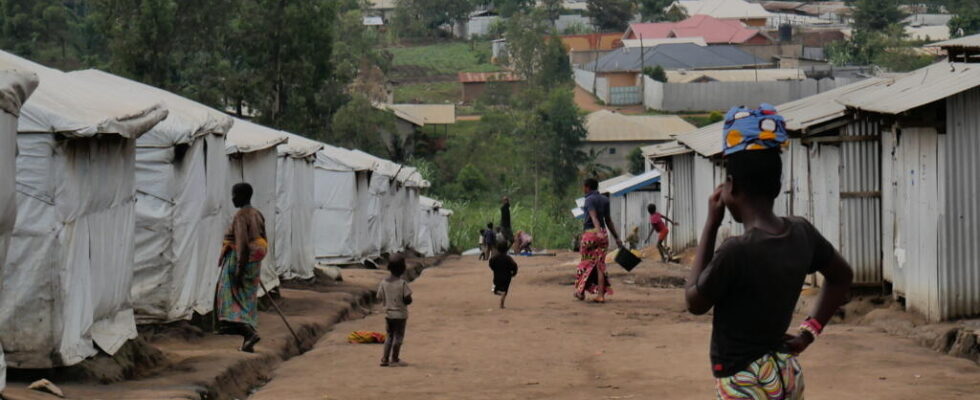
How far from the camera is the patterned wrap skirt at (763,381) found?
16.6ft

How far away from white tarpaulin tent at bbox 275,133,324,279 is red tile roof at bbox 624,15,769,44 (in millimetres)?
85811

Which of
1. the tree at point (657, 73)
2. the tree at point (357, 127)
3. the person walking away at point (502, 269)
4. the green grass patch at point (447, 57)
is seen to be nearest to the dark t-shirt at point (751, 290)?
the person walking away at point (502, 269)

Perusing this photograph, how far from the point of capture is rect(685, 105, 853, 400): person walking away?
5.05 meters

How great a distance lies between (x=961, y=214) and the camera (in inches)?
487

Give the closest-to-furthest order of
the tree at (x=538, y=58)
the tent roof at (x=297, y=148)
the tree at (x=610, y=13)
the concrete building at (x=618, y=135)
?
the tent roof at (x=297, y=148) < the concrete building at (x=618, y=135) < the tree at (x=538, y=58) < the tree at (x=610, y=13)

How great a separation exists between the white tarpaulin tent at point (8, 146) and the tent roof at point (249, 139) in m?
7.85

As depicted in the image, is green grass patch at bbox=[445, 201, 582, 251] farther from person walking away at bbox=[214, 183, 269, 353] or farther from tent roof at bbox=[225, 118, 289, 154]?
person walking away at bbox=[214, 183, 269, 353]

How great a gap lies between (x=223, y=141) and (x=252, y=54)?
3072cm

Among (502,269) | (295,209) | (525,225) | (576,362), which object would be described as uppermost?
(295,209)

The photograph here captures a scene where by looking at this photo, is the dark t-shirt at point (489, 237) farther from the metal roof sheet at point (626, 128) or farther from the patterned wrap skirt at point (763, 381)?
the patterned wrap skirt at point (763, 381)

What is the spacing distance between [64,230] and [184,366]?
1.93 m

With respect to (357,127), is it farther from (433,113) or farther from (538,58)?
(538,58)

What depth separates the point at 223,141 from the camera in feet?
47.2

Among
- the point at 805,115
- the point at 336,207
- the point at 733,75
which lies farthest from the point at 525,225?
the point at 805,115
